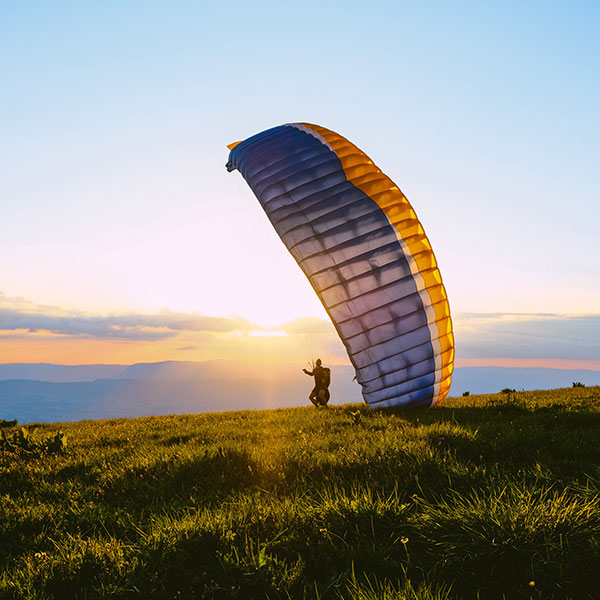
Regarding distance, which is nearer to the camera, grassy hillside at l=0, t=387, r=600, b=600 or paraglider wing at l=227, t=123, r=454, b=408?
grassy hillside at l=0, t=387, r=600, b=600

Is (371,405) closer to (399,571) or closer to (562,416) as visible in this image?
(562,416)

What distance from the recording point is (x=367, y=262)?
10609 millimetres

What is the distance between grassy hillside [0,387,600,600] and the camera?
3.40 metres

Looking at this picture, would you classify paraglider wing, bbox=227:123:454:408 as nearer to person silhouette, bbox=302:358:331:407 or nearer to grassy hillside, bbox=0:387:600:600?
grassy hillside, bbox=0:387:600:600

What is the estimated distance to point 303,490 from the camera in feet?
17.8

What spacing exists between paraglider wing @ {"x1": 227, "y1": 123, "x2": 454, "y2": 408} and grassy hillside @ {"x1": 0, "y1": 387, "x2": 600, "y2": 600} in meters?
2.97

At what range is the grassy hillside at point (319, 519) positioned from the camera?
340 centimetres

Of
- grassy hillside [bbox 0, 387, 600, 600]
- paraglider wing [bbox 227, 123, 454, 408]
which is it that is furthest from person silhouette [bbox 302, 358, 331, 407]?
grassy hillside [bbox 0, 387, 600, 600]

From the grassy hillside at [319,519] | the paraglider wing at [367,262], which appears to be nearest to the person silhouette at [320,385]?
the paraglider wing at [367,262]

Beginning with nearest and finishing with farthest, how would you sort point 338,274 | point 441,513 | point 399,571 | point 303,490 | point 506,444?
1. point 399,571
2. point 441,513
3. point 303,490
4. point 506,444
5. point 338,274

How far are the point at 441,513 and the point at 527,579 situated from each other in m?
0.88

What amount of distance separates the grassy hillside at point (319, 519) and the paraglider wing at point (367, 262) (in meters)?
2.97

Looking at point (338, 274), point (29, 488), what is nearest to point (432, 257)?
point (338, 274)

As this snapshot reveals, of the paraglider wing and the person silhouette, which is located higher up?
the paraglider wing
